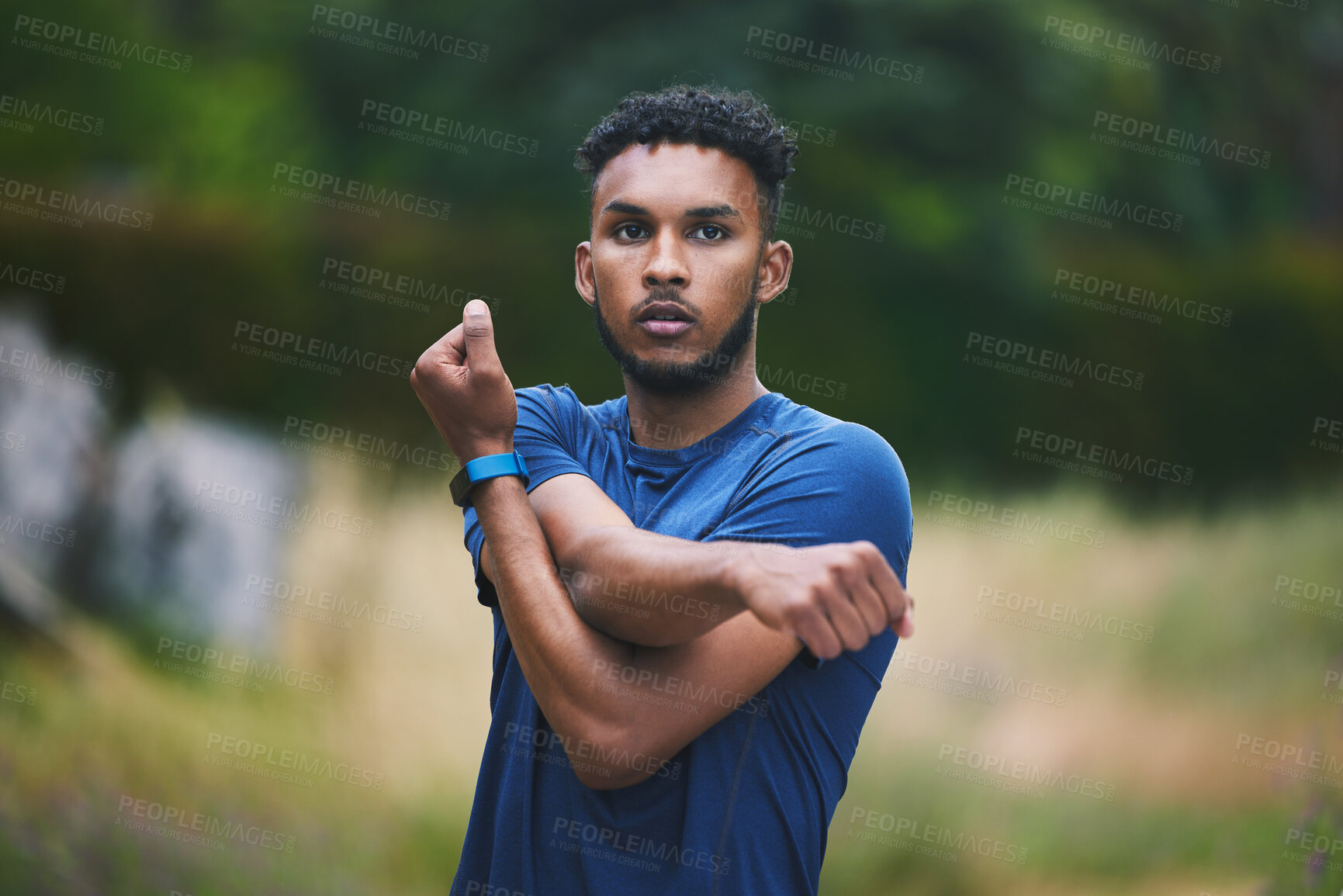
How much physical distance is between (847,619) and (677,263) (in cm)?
85

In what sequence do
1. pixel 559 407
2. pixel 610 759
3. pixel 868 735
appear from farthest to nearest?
pixel 868 735
pixel 559 407
pixel 610 759

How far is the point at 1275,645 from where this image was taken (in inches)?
243

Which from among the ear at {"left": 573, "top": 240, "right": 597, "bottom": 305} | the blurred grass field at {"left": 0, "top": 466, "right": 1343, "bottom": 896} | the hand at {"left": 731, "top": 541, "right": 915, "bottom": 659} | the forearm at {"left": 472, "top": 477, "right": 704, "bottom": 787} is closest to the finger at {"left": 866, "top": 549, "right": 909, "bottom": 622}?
the hand at {"left": 731, "top": 541, "right": 915, "bottom": 659}

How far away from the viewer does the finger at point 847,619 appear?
167 cm

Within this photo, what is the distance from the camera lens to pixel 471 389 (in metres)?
2.08

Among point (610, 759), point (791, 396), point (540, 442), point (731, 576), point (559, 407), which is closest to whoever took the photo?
point (731, 576)

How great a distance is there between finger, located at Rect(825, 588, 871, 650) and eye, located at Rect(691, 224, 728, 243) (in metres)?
0.87

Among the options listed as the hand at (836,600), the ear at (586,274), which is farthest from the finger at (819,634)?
→ the ear at (586,274)

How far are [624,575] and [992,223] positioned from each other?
638 cm

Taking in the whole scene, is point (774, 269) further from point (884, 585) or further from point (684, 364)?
point (884, 585)

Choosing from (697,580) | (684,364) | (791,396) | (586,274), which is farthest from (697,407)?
(791,396)

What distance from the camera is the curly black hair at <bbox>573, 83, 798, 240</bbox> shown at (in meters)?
2.31

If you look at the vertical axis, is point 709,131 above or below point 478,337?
above

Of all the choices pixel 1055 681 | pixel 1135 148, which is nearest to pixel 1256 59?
pixel 1135 148
